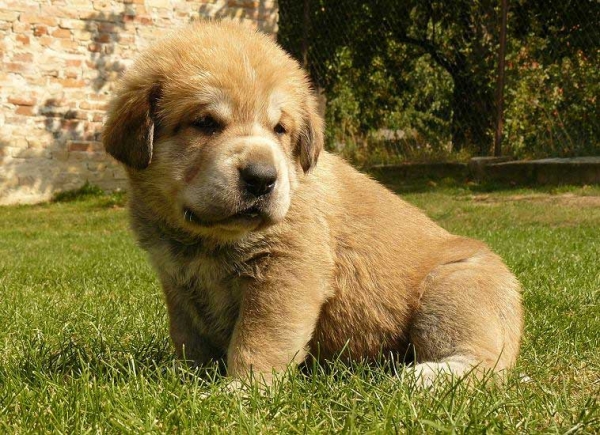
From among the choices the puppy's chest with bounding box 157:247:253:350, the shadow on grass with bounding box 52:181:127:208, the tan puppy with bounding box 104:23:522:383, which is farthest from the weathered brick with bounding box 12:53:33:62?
the puppy's chest with bounding box 157:247:253:350

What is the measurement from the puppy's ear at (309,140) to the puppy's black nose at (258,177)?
0.50 m

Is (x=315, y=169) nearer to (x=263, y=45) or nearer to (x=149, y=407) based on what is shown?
(x=263, y=45)

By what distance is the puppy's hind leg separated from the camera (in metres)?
3.49

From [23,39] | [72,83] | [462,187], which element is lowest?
[462,187]

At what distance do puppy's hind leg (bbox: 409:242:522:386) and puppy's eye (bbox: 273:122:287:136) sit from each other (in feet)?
3.15

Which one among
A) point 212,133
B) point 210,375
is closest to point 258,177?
point 212,133

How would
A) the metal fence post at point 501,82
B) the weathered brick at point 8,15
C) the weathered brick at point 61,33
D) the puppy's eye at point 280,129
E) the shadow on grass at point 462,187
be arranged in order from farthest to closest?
1. the weathered brick at point 61,33
2. the weathered brick at point 8,15
3. the metal fence post at point 501,82
4. the shadow on grass at point 462,187
5. the puppy's eye at point 280,129

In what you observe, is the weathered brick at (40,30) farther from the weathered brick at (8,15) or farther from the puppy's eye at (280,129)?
the puppy's eye at (280,129)

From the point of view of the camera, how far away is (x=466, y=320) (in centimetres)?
356

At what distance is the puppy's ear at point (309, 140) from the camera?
12.0 feet

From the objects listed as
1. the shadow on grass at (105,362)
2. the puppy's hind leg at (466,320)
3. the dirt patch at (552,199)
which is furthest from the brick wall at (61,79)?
the puppy's hind leg at (466,320)

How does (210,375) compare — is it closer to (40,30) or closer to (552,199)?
(552,199)

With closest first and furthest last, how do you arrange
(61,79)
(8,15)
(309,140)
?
(309,140), (8,15), (61,79)

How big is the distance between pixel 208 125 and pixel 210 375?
1.08 m
